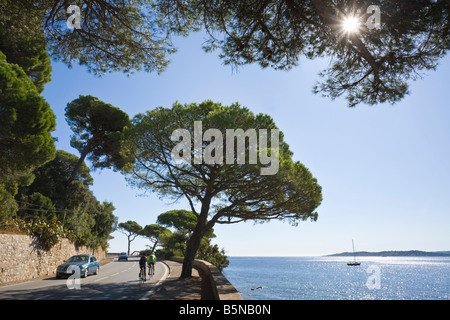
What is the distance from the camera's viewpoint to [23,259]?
14.1 m

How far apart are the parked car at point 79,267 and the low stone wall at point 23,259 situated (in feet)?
5.38

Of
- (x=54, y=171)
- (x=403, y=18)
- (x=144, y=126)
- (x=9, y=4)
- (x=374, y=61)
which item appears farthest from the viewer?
(x=54, y=171)

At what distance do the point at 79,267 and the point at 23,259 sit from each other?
275cm

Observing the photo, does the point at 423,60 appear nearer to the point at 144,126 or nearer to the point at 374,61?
the point at 374,61

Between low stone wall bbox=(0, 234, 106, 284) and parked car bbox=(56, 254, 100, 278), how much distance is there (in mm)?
1640

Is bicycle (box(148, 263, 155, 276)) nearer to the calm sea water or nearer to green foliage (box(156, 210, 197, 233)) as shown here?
the calm sea water

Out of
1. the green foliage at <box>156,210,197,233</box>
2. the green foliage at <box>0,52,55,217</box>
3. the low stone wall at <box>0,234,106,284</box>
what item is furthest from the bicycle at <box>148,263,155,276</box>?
the green foliage at <box>156,210,197,233</box>

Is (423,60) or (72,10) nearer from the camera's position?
(423,60)

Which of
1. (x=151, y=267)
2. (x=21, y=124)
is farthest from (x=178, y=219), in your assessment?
(x=21, y=124)

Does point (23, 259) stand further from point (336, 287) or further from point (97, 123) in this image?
point (336, 287)

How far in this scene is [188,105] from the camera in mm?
14078

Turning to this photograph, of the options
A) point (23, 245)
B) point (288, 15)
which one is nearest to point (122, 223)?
point (23, 245)

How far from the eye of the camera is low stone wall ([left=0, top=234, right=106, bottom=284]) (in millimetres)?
12473
